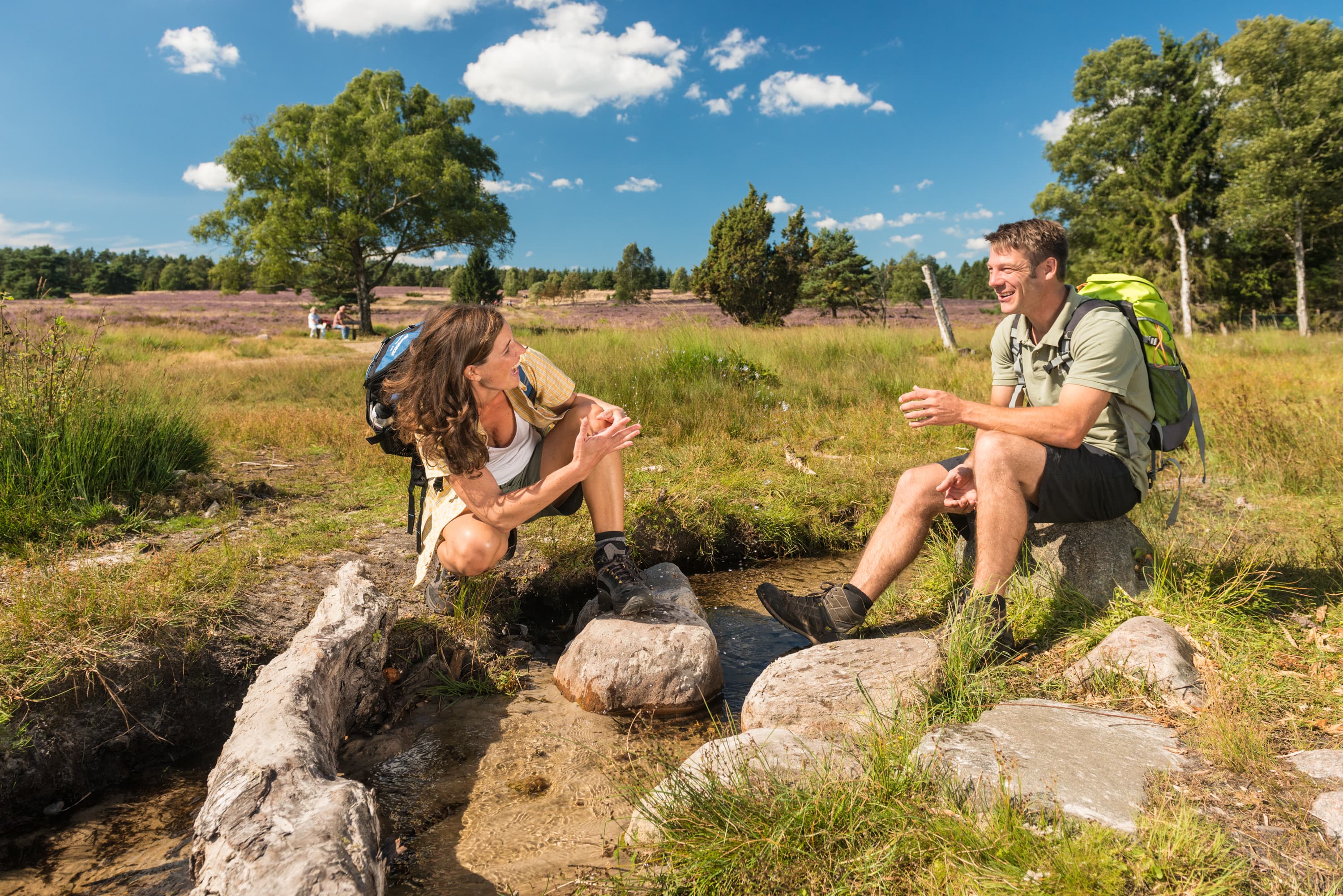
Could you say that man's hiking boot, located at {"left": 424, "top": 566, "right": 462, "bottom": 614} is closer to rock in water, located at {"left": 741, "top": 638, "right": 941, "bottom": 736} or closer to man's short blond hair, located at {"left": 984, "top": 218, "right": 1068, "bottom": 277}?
rock in water, located at {"left": 741, "top": 638, "right": 941, "bottom": 736}

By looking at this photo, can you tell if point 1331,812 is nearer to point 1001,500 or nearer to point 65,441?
point 1001,500

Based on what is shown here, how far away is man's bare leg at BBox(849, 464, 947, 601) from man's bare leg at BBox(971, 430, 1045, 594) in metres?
0.31

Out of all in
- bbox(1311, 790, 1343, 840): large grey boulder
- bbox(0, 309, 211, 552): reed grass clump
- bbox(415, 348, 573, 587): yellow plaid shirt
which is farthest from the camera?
bbox(0, 309, 211, 552): reed grass clump

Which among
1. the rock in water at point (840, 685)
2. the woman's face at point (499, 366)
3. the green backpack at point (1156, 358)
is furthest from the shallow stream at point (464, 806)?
the green backpack at point (1156, 358)

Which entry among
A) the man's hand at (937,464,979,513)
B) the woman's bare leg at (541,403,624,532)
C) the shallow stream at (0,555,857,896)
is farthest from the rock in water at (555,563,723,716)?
the man's hand at (937,464,979,513)

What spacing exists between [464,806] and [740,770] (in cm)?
103

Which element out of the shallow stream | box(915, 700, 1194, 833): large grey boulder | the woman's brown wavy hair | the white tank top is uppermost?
the woman's brown wavy hair

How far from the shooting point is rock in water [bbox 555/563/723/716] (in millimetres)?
2943

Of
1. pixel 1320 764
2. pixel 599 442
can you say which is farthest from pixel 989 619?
pixel 599 442

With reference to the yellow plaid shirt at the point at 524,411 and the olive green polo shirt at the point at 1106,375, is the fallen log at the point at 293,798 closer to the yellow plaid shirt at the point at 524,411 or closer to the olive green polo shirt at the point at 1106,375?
the yellow plaid shirt at the point at 524,411

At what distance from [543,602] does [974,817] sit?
8.71ft

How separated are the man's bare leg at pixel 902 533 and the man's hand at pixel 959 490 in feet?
0.11

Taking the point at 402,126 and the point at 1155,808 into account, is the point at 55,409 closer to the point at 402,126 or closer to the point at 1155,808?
the point at 1155,808

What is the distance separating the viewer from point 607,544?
339cm
